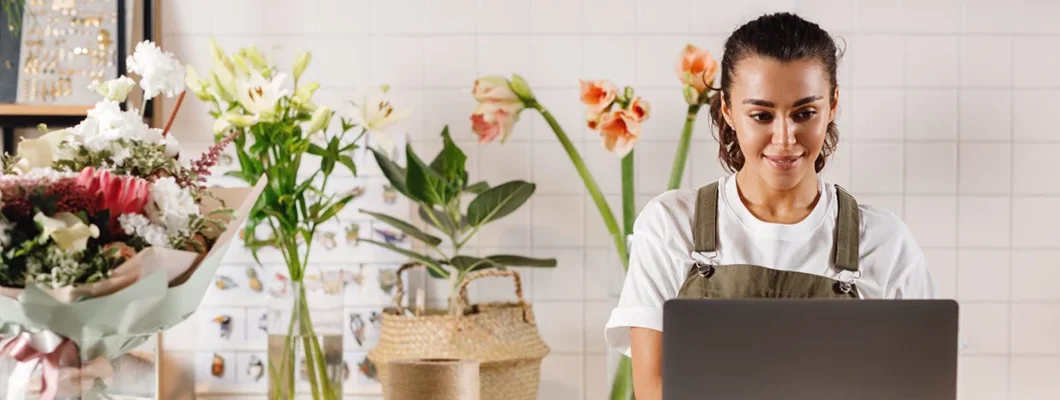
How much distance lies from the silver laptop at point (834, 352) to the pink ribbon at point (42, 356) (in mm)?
691

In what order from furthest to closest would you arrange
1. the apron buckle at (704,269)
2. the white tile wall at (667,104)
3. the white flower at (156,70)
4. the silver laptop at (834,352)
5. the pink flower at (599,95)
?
the white tile wall at (667,104) < the pink flower at (599,95) < the apron buckle at (704,269) < the white flower at (156,70) < the silver laptop at (834,352)

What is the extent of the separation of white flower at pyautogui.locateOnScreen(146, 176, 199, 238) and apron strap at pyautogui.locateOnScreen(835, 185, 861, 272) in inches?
35.2

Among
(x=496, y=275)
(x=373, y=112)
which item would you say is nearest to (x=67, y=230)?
(x=373, y=112)

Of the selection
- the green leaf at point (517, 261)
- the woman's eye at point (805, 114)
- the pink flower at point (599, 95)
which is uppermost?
the pink flower at point (599, 95)

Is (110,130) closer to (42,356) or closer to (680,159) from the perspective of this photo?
(42,356)

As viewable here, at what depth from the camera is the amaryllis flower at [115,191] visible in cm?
114

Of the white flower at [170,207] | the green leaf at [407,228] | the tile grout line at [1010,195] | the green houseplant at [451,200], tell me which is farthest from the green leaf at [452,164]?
the tile grout line at [1010,195]

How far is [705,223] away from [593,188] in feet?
2.39

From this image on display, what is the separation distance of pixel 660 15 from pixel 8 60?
147 cm

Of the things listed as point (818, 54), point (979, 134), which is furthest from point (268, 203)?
point (979, 134)

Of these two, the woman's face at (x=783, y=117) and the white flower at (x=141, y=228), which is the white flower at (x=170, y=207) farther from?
the woman's face at (x=783, y=117)

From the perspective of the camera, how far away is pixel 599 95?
210cm

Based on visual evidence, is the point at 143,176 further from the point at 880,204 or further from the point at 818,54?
the point at 880,204

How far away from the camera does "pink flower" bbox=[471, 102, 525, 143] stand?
218cm
